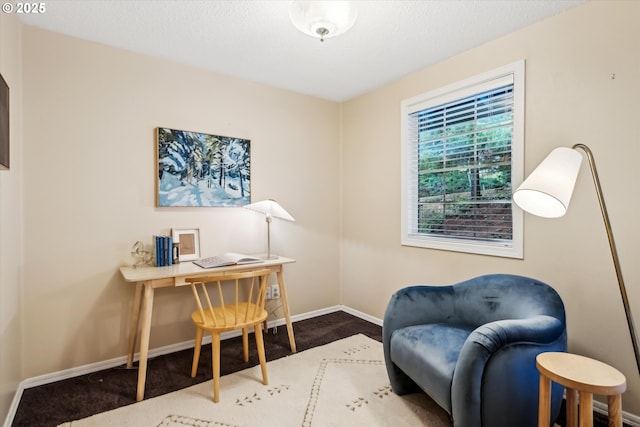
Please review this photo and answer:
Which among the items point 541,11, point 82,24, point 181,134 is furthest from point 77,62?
point 541,11

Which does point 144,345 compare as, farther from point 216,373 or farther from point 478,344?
point 478,344

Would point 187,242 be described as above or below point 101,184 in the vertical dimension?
below

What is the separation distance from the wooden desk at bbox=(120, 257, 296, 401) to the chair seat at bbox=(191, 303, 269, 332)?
27 cm

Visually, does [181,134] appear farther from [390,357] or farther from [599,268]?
[599,268]

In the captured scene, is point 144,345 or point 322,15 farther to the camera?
point 144,345

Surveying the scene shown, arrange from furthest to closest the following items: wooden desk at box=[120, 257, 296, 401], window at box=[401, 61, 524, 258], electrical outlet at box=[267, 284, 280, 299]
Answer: electrical outlet at box=[267, 284, 280, 299] → window at box=[401, 61, 524, 258] → wooden desk at box=[120, 257, 296, 401]

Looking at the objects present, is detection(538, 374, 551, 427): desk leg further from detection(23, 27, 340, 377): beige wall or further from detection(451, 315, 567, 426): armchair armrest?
detection(23, 27, 340, 377): beige wall

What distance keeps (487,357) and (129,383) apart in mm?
2226

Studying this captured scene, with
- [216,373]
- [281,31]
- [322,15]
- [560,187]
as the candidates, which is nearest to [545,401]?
[560,187]

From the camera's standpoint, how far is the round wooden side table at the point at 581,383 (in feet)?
4.02

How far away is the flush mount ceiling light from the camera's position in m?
1.61

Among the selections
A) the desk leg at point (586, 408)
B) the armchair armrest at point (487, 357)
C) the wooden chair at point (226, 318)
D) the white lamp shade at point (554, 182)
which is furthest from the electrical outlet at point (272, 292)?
the desk leg at point (586, 408)

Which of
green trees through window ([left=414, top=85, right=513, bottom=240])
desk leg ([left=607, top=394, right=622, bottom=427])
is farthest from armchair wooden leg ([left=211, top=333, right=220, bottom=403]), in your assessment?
green trees through window ([left=414, top=85, right=513, bottom=240])

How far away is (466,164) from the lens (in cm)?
263
